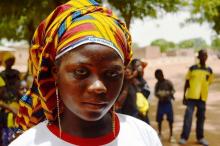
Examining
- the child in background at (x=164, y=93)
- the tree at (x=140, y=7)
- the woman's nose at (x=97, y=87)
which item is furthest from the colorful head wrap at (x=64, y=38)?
the tree at (x=140, y=7)

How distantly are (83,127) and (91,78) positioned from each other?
186 millimetres

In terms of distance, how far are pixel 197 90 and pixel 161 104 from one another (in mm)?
793

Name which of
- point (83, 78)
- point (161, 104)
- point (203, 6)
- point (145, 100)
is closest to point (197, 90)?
point (161, 104)

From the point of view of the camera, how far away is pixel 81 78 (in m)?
1.17

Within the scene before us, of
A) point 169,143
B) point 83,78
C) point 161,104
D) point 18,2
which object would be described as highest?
point 18,2

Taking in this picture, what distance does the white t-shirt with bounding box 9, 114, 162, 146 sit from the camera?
4.02 feet

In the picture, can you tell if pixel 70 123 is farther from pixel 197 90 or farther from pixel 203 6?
pixel 203 6

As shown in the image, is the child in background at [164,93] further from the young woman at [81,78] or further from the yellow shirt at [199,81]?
the young woman at [81,78]

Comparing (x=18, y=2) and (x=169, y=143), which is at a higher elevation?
(x=18, y=2)

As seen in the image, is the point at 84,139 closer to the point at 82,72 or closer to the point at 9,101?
the point at 82,72

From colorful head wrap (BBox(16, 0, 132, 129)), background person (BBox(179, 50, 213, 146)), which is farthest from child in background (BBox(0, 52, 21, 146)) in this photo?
background person (BBox(179, 50, 213, 146))

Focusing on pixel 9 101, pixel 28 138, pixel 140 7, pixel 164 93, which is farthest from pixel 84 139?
pixel 140 7

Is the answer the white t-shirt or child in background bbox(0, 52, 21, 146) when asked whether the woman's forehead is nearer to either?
the white t-shirt

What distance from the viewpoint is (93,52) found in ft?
3.84
